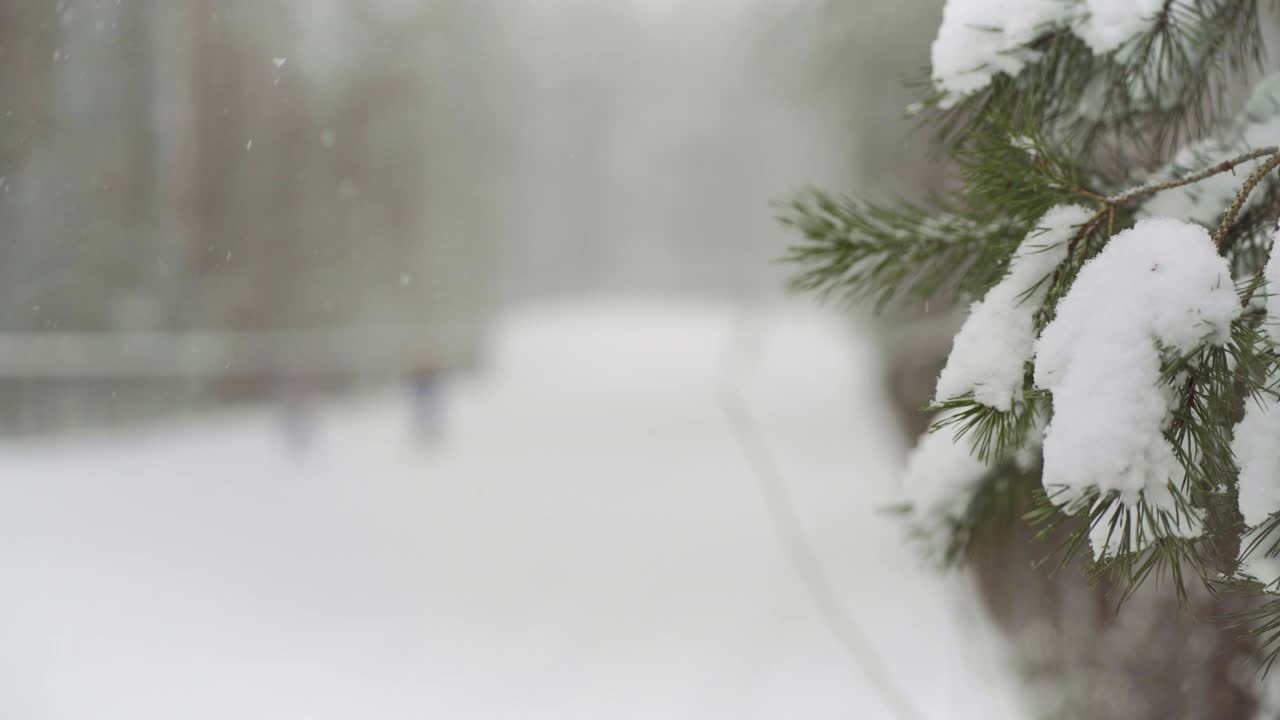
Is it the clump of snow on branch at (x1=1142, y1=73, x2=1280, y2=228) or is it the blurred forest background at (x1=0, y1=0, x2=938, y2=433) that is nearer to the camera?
the clump of snow on branch at (x1=1142, y1=73, x2=1280, y2=228)

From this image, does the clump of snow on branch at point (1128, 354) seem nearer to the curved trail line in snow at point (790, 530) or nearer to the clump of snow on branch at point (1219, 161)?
the clump of snow on branch at point (1219, 161)

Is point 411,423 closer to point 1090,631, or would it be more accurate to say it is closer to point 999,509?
point 1090,631

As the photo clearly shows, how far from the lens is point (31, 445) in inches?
153

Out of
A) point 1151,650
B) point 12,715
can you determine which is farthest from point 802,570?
Answer: point 12,715

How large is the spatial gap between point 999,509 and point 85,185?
4367mm

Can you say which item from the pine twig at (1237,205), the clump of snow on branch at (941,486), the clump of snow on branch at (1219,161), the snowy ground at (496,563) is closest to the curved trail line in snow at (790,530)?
the snowy ground at (496,563)

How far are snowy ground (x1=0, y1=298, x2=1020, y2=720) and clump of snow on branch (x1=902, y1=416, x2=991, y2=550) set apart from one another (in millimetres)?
1006

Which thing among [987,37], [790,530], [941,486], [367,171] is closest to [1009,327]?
[987,37]

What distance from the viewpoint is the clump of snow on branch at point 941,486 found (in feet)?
1.99

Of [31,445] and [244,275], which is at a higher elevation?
[244,275]

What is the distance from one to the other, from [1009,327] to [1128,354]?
0.20ft

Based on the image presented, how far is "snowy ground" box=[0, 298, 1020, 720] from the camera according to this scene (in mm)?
1795

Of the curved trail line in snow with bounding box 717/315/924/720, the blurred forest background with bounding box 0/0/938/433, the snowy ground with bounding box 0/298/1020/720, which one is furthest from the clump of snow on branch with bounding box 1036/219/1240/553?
the blurred forest background with bounding box 0/0/938/433

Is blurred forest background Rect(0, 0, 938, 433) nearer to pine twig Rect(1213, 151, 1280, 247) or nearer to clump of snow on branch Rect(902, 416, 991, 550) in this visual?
clump of snow on branch Rect(902, 416, 991, 550)
